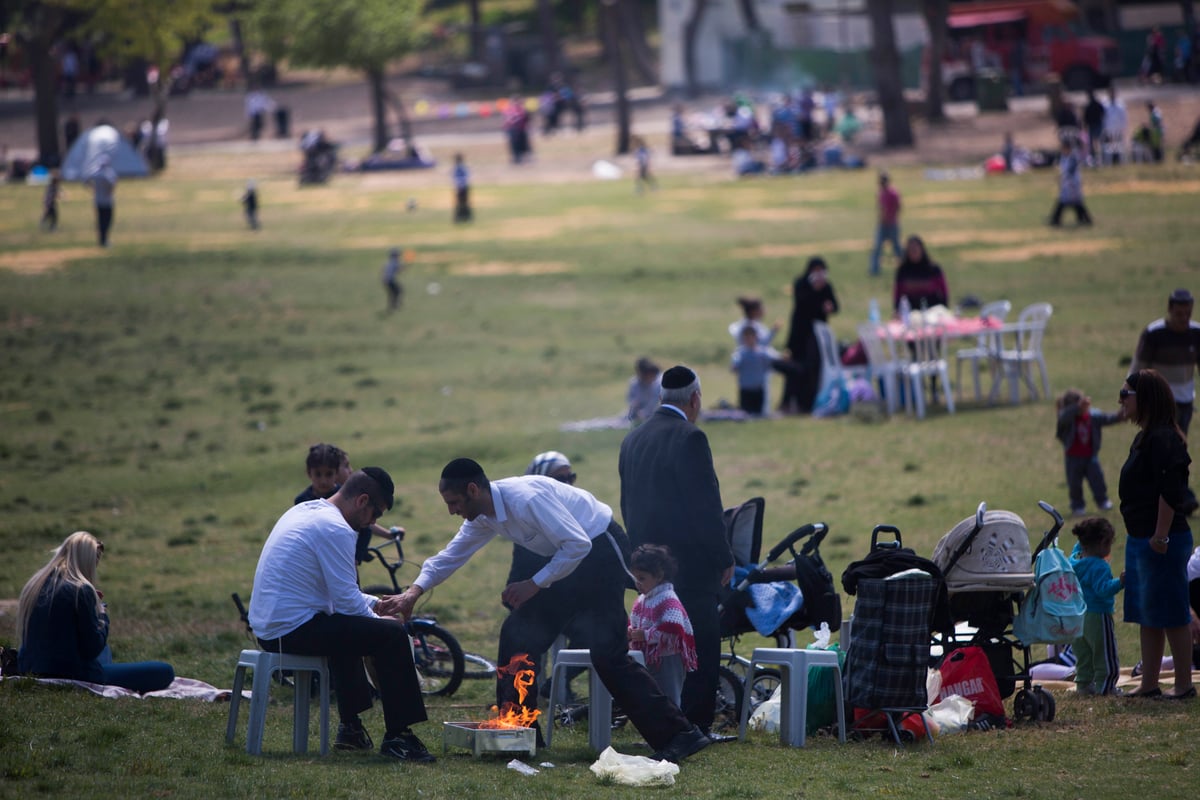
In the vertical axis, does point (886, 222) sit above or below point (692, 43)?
below

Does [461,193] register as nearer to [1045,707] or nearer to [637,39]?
[1045,707]

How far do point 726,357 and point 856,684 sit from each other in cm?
1581

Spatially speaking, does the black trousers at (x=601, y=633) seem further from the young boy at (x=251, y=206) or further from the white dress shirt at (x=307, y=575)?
the young boy at (x=251, y=206)

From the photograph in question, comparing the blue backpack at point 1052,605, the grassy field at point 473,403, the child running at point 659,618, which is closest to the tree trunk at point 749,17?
the grassy field at point 473,403

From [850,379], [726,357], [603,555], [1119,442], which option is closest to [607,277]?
[726,357]

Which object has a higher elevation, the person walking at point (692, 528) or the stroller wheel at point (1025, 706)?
the person walking at point (692, 528)

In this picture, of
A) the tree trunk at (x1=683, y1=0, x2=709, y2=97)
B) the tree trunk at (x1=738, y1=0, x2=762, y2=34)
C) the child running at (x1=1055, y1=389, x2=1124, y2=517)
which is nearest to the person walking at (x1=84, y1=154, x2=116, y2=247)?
the child running at (x1=1055, y1=389, x2=1124, y2=517)

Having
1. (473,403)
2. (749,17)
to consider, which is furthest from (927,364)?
(749,17)

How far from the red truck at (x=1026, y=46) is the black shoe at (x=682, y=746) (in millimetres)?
47758

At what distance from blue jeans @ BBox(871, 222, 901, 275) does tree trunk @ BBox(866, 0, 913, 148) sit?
19458mm

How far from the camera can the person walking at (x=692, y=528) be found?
7707mm

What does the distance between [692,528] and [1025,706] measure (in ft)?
6.62

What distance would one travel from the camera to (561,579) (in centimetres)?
770

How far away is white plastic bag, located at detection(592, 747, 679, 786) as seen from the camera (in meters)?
6.82
